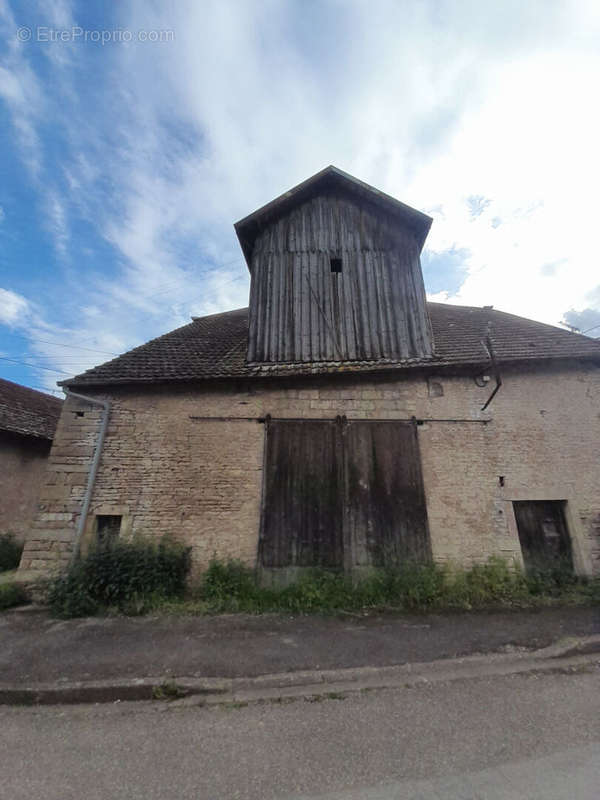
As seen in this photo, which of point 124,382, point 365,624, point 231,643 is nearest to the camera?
point 231,643

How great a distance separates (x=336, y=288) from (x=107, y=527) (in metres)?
7.13

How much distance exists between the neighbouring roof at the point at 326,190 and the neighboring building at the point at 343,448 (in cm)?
228

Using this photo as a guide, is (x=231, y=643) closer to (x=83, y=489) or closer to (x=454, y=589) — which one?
(x=454, y=589)

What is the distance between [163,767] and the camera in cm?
238

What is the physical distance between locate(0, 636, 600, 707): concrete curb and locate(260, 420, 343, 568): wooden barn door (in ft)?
8.28

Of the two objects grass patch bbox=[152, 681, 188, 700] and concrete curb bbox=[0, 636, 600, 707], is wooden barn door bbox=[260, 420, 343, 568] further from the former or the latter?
grass patch bbox=[152, 681, 188, 700]

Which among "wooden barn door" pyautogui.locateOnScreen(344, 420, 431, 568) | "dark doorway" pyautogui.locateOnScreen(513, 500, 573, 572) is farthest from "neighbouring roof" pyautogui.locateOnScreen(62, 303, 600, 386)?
"dark doorway" pyautogui.locateOnScreen(513, 500, 573, 572)

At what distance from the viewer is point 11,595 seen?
18.5 feet

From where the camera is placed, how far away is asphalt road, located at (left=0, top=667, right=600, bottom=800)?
2.16m

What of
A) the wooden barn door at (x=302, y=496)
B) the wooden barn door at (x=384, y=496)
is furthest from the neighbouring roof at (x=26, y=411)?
the wooden barn door at (x=384, y=496)

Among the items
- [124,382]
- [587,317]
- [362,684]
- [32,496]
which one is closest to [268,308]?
[124,382]

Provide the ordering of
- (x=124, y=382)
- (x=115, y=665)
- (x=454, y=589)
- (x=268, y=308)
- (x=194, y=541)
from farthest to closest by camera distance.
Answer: (x=268, y=308) < (x=124, y=382) < (x=194, y=541) < (x=454, y=589) < (x=115, y=665)

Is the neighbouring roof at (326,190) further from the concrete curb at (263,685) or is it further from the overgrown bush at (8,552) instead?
the overgrown bush at (8,552)

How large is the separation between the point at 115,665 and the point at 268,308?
22.7ft
